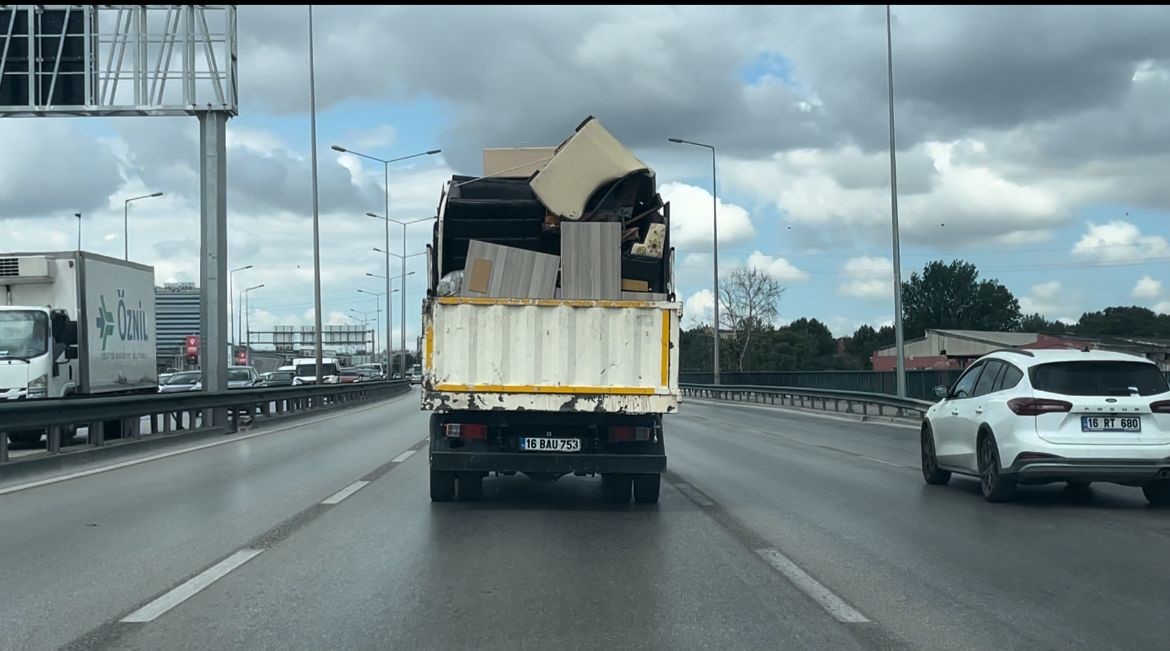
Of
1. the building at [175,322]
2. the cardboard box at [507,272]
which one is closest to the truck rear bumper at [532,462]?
the cardboard box at [507,272]

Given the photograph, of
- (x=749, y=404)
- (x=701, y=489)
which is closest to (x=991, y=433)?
(x=701, y=489)

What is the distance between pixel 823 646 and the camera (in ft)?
19.8

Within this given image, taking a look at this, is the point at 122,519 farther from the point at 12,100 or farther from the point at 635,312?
the point at 12,100

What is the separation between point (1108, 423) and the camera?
37.5 ft

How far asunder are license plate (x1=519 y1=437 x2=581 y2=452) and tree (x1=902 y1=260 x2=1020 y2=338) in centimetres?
10293

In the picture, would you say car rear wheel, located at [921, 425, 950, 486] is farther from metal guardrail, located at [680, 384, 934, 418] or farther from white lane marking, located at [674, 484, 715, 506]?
metal guardrail, located at [680, 384, 934, 418]

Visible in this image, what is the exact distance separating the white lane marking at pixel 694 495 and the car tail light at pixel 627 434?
1.36m

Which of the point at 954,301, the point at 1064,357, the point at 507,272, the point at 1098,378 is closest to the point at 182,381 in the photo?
the point at 507,272

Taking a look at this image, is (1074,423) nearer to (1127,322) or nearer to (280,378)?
(280,378)

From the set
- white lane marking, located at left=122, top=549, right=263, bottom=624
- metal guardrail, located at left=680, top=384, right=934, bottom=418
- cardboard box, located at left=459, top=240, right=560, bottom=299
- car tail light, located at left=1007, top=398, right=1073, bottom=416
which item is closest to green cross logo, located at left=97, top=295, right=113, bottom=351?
cardboard box, located at left=459, top=240, right=560, bottom=299

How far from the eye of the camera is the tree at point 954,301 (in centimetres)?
11006

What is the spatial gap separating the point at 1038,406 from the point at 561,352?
15.4 ft

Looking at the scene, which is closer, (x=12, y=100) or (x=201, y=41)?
(x=12, y=100)

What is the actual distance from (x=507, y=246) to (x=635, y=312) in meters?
1.53
